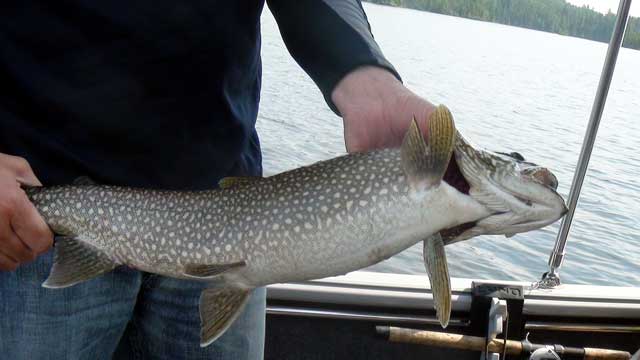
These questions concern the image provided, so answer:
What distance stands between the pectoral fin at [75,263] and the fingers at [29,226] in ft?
0.20

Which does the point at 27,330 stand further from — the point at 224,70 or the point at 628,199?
the point at 628,199

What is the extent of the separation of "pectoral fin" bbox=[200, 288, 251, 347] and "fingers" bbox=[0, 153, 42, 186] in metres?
0.53

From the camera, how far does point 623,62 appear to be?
16828mm

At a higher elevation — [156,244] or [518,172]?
[518,172]

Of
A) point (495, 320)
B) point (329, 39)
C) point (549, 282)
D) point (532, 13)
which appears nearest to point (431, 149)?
point (329, 39)

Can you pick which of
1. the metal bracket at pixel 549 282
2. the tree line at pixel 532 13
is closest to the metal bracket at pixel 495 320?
the metal bracket at pixel 549 282

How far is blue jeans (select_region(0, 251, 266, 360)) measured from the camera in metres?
1.76

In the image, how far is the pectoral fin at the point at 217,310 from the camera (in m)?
1.79

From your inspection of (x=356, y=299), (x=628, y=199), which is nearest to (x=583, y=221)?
(x=628, y=199)

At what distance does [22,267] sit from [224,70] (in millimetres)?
754

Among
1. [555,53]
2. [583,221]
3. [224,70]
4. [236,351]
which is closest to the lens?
[224,70]

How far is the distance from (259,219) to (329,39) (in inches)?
20.9

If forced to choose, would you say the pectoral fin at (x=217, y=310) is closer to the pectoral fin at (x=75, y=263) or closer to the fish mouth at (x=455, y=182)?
the pectoral fin at (x=75, y=263)

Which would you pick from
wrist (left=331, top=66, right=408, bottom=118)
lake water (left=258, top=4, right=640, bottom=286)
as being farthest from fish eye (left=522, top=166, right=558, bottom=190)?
lake water (left=258, top=4, right=640, bottom=286)
